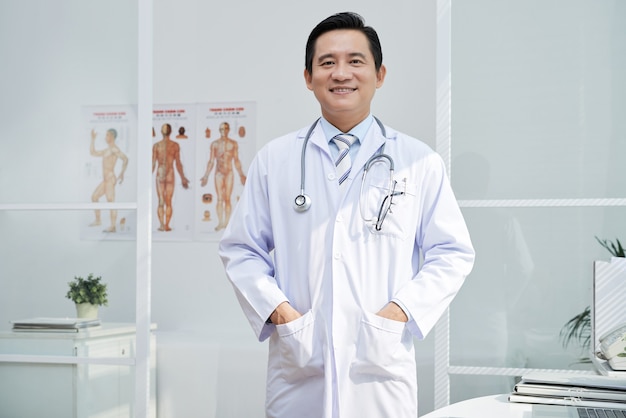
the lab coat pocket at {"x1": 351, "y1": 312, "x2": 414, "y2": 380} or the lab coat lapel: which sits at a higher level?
the lab coat lapel

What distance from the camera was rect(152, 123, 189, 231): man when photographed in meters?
5.57

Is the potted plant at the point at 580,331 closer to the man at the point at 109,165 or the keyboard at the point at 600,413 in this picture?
the keyboard at the point at 600,413

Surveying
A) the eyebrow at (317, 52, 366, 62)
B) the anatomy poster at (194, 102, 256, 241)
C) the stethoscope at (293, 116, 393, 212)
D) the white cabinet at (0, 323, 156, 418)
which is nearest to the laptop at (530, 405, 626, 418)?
the stethoscope at (293, 116, 393, 212)

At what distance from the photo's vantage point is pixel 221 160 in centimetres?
548

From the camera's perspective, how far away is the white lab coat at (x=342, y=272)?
81.2 inches

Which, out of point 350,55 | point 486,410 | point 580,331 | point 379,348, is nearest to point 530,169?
point 580,331

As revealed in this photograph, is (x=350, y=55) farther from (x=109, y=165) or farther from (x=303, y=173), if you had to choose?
(x=109, y=165)

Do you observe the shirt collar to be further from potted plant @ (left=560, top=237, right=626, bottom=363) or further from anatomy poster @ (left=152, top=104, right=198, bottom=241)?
anatomy poster @ (left=152, top=104, right=198, bottom=241)

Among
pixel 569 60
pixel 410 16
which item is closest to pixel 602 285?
pixel 569 60

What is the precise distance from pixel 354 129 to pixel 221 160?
10.8 feet

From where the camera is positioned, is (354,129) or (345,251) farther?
(354,129)

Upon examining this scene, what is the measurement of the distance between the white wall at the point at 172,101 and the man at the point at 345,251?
4.77ft

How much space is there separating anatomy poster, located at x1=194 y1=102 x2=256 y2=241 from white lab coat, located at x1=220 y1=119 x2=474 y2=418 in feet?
10.4

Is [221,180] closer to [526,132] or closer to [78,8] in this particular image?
[78,8]
